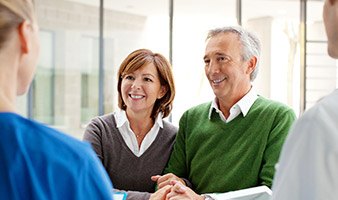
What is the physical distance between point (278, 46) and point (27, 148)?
22.5 ft

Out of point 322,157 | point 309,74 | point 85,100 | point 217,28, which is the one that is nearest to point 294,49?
point 309,74

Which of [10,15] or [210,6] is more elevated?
[210,6]

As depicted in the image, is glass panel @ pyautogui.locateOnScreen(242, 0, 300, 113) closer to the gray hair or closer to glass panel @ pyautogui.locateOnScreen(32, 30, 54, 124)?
glass panel @ pyautogui.locateOnScreen(32, 30, 54, 124)

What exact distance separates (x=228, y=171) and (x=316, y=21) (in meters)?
5.29

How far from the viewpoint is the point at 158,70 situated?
2352 millimetres

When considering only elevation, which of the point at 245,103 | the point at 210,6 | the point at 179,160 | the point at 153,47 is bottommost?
the point at 179,160

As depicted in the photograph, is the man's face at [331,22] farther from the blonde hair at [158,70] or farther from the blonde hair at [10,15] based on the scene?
the blonde hair at [158,70]

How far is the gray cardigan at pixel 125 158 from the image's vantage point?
7.28ft

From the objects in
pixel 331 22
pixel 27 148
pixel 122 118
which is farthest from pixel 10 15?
pixel 122 118

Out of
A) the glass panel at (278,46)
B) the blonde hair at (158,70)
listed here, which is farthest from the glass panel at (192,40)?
the blonde hair at (158,70)

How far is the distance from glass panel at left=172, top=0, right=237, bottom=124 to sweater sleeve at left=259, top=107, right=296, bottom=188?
468 centimetres

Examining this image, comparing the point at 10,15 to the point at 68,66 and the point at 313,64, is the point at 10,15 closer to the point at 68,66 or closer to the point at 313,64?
the point at 68,66

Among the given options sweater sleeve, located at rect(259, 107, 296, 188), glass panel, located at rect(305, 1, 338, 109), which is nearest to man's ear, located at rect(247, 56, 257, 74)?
sweater sleeve, located at rect(259, 107, 296, 188)

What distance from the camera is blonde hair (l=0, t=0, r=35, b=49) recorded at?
85 cm
